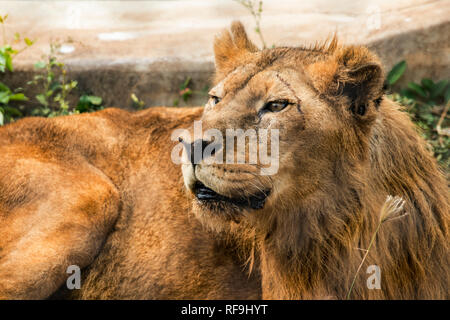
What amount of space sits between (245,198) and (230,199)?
7 centimetres

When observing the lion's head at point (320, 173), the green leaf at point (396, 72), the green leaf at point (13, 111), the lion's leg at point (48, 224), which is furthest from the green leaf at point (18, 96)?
the green leaf at point (396, 72)

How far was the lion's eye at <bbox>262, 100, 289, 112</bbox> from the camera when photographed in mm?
3045

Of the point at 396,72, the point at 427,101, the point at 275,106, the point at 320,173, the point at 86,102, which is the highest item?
the point at 396,72

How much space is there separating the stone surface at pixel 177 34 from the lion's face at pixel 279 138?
91.1 inches

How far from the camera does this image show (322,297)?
3.27 m

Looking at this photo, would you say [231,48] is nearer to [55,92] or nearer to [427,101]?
[427,101]

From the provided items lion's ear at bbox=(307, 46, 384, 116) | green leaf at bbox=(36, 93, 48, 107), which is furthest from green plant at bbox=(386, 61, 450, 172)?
green leaf at bbox=(36, 93, 48, 107)

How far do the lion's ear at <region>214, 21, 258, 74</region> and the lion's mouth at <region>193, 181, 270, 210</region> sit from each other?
2.95 feet

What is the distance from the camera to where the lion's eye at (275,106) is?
3.04 metres

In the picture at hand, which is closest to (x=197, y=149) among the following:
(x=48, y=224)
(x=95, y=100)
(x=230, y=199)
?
(x=230, y=199)

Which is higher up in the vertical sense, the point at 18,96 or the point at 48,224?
the point at 18,96

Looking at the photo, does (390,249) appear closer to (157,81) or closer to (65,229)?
(65,229)

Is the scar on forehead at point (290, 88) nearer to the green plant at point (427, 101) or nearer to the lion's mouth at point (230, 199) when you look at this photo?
the lion's mouth at point (230, 199)

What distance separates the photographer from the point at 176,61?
5.89 meters
